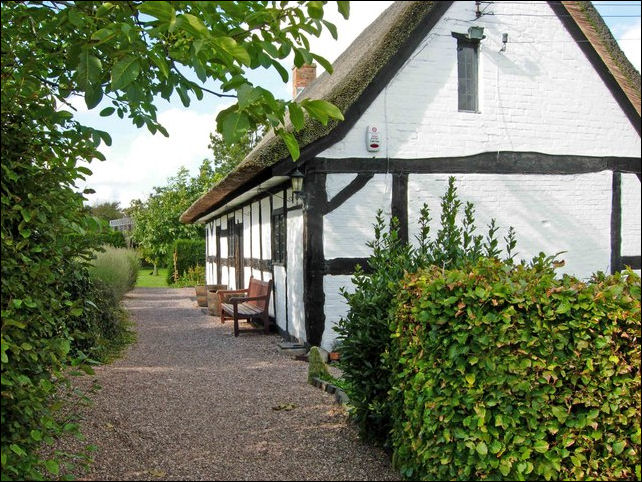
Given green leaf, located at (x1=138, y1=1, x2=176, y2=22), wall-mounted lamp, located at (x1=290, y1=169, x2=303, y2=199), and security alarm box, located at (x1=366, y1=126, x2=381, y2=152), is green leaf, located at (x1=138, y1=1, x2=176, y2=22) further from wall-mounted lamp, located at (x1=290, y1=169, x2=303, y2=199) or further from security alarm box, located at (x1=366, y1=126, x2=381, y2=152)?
security alarm box, located at (x1=366, y1=126, x2=381, y2=152)

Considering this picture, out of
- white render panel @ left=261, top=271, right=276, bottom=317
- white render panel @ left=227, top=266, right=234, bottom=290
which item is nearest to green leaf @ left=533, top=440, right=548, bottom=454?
white render panel @ left=261, top=271, right=276, bottom=317

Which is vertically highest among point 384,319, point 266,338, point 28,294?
point 28,294

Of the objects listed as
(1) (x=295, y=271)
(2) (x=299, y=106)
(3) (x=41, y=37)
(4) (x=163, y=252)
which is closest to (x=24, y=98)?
(3) (x=41, y=37)

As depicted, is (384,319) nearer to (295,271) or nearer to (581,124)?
(295,271)

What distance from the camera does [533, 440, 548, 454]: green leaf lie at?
314 cm

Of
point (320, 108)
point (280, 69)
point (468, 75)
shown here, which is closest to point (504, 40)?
point (468, 75)

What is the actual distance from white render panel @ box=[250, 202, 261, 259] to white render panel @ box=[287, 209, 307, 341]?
272 centimetres

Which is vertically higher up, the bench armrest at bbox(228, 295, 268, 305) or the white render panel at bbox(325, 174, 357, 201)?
the white render panel at bbox(325, 174, 357, 201)

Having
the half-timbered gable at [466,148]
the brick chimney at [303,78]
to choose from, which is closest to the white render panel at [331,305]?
the half-timbered gable at [466,148]

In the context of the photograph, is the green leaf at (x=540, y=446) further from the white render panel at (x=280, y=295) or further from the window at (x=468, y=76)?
the window at (x=468, y=76)

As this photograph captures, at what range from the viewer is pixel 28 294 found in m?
2.93

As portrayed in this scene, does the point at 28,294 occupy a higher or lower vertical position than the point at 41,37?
lower

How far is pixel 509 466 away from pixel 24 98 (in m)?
3.20

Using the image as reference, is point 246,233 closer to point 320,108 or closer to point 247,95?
point 320,108
